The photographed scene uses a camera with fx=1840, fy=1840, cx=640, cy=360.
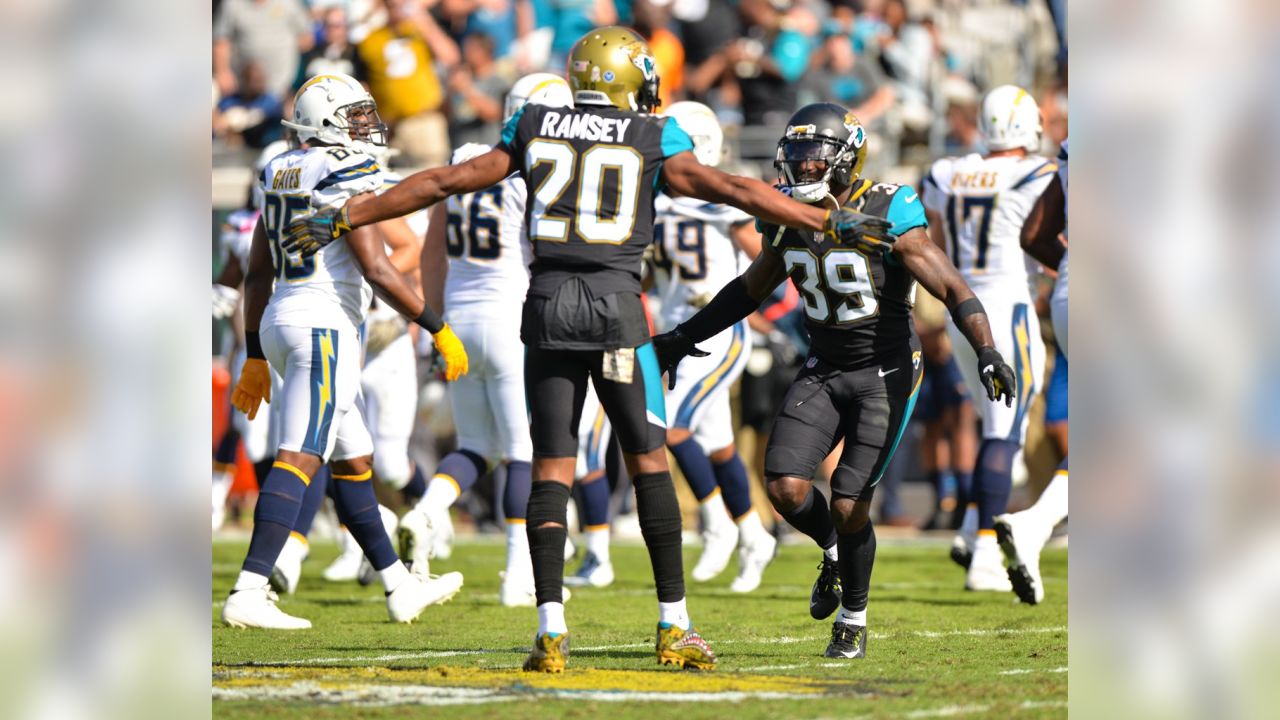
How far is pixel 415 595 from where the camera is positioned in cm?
793

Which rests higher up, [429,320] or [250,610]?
[429,320]

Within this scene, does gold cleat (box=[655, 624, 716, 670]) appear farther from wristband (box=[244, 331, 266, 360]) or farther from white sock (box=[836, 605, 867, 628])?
wristband (box=[244, 331, 266, 360])

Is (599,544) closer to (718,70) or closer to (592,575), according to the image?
(592,575)

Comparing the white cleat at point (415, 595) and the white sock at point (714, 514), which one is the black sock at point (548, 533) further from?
the white sock at point (714, 514)

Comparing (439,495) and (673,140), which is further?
(439,495)

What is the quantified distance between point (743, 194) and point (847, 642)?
179 cm

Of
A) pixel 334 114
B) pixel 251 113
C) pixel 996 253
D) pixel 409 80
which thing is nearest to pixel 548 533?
pixel 334 114

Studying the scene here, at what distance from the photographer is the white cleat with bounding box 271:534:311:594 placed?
910 cm

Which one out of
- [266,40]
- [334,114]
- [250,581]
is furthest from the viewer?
[266,40]

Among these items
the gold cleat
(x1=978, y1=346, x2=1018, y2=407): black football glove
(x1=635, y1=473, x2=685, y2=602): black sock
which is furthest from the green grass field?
(x1=978, y1=346, x2=1018, y2=407): black football glove

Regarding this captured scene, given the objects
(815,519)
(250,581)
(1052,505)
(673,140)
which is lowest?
(250,581)

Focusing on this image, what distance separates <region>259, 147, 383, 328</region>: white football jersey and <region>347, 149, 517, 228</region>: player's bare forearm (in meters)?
1.19
